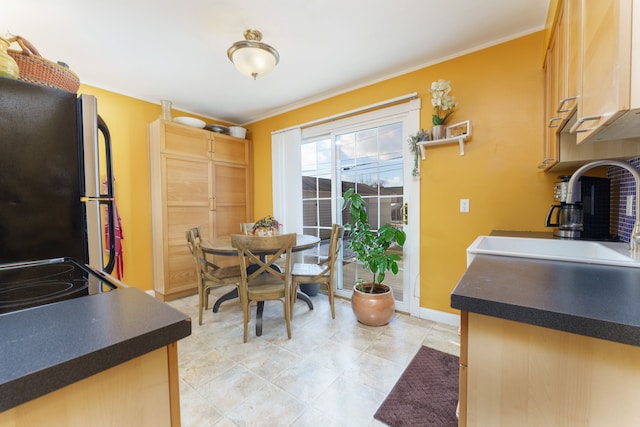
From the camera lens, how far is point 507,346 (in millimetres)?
692

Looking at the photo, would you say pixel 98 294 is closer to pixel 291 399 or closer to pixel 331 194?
pixel 291 399

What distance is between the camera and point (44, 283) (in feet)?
2.50

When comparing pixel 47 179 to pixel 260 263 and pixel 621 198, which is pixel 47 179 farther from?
pixel 621 198

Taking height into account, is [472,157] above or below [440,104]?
below

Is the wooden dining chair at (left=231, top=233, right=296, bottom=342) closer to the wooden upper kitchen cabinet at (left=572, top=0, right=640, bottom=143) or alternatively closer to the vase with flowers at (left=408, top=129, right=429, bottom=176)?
the vase with flowers at (left=408, top=129, right=429, bottom=176)

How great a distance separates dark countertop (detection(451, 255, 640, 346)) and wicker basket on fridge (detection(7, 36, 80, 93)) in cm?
160

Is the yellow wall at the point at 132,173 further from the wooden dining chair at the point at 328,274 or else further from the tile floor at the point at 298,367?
the wooden dining chair at the point at 328,274

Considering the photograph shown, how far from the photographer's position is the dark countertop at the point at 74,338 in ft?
1.19

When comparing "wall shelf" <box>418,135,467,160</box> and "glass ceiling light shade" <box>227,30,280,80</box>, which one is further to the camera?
"wall shelf" <box>418,135,467,160</box>

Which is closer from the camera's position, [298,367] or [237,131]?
[298,367]

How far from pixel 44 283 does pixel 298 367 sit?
1.49 metres

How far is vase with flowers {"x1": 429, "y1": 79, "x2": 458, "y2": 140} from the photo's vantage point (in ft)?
7.13

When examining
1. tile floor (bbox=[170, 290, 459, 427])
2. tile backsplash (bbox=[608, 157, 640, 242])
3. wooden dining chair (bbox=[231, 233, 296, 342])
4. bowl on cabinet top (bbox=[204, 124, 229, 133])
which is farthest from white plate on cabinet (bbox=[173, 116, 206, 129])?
tile backsplash (bbox=[608, 157, 640, 242])

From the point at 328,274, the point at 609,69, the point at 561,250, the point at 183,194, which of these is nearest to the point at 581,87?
the point at 609,69
